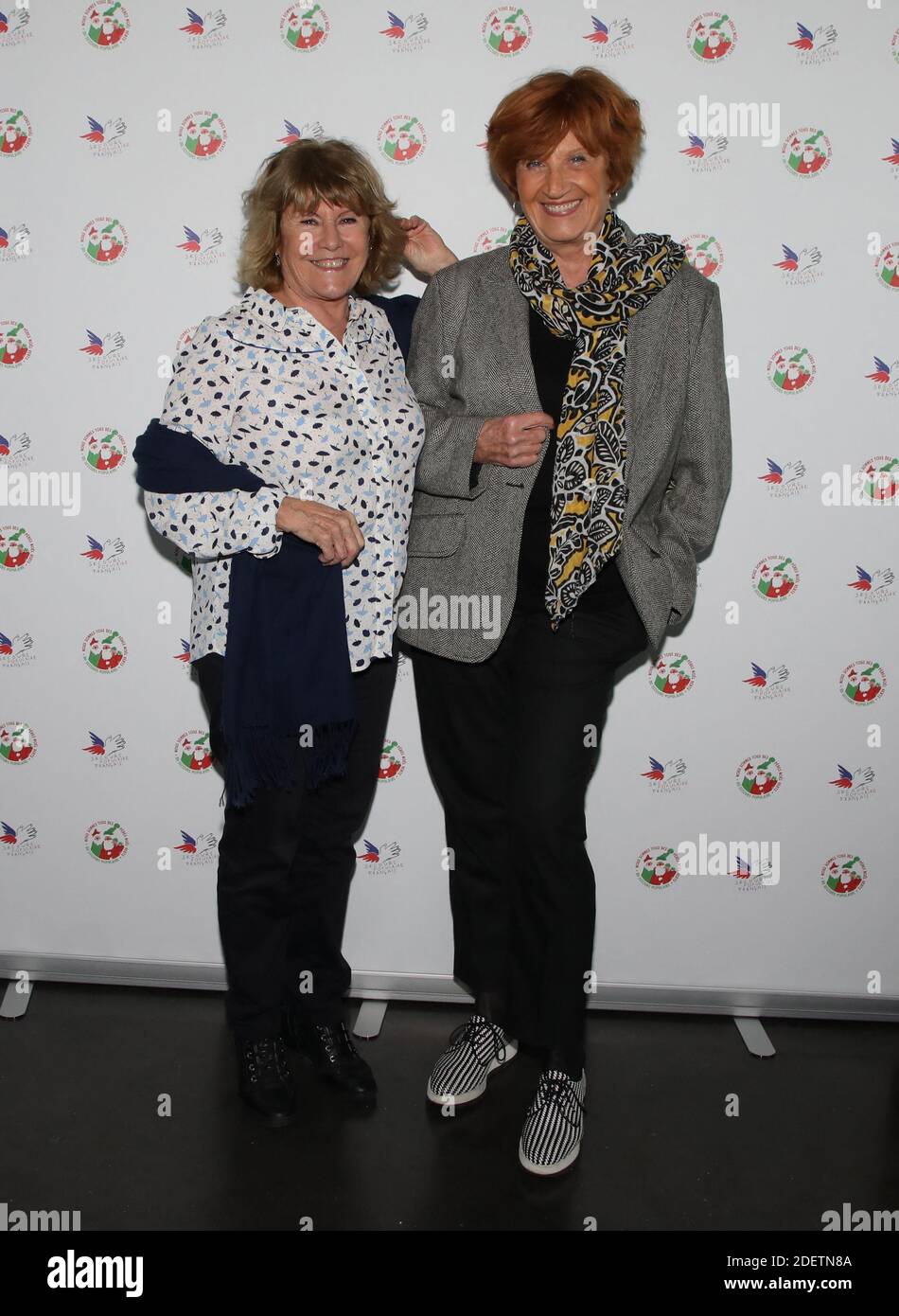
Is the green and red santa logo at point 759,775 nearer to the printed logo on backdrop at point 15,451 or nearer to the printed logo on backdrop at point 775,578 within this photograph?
the printed logo on backdrop at point 775,578

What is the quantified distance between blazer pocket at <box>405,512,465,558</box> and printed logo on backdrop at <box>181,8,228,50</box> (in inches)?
42.1

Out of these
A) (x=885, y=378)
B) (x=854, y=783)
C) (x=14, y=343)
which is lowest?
(x=854, y=783)

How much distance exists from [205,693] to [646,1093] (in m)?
1.20

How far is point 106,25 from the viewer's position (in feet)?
7.48

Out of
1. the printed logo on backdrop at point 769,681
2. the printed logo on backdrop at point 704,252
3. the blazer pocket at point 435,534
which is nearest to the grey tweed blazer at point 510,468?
the blazer pocket at point 435,534

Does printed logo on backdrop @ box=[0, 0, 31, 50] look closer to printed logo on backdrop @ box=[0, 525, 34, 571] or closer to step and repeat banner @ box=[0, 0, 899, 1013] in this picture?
step and repeat banner @ box=[0, 0, 899, 1013]

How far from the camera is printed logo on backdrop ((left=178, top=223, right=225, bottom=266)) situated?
233cm

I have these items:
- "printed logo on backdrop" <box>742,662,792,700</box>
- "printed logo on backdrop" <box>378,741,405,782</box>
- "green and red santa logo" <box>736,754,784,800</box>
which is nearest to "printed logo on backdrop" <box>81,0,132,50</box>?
"printed logo on backdrop" <box>378,741,405,782</box>

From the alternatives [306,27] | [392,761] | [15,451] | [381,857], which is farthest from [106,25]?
[381,857]

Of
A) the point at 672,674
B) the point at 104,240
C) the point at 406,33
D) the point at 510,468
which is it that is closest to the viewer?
the point at 510,468

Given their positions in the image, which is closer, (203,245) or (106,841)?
(203,245)

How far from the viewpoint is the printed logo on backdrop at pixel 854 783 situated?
247 centimetres

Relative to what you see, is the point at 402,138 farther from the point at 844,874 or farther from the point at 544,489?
the point at 844,874

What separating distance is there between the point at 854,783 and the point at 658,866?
468 millimetres
